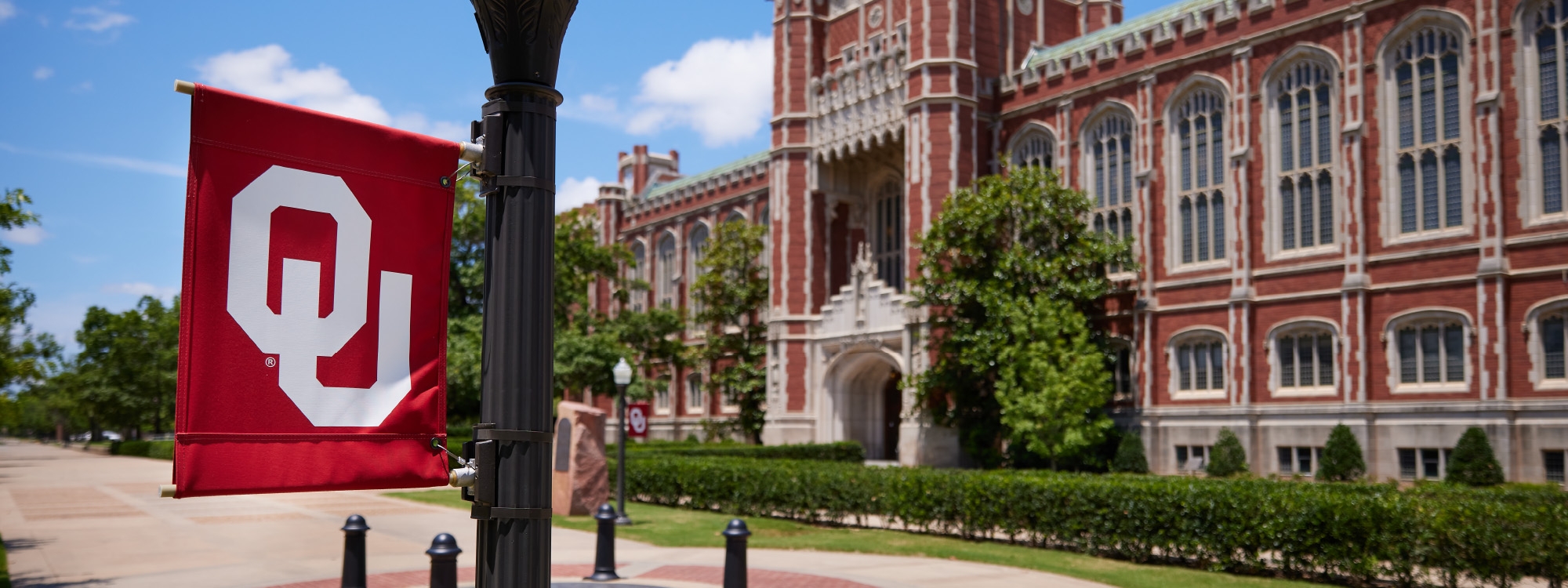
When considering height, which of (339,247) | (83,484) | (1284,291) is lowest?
(83,484)

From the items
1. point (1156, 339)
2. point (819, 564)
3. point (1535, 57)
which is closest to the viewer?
point (819, 564)

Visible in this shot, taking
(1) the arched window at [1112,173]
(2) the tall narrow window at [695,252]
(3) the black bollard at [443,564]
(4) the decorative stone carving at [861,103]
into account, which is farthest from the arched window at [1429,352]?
(2) the tall narrow window at [695,252]

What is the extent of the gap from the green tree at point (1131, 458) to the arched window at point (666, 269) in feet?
86.8

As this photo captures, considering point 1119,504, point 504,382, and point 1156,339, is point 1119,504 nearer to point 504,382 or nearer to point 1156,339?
point 504,382

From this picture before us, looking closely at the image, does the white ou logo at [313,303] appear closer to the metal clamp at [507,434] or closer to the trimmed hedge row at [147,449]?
the metal clamp at [507,434]

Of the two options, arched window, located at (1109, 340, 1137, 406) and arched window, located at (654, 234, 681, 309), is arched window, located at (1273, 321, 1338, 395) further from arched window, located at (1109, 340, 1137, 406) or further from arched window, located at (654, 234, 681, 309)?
arched window, located at (654, 234, 681, 309)

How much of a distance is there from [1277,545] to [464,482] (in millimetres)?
11815

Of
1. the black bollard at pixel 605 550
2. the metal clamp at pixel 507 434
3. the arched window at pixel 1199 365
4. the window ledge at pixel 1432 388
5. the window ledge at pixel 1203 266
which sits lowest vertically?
the black bollard at pixel 605 550

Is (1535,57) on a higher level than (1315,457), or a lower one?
higher

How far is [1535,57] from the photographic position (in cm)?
2267

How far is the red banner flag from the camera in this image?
3.93m

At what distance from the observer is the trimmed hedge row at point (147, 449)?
50094 mm

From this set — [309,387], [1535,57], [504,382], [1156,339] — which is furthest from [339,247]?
[1156,339]

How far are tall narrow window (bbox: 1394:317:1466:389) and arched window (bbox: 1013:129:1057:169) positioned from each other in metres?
10.7
